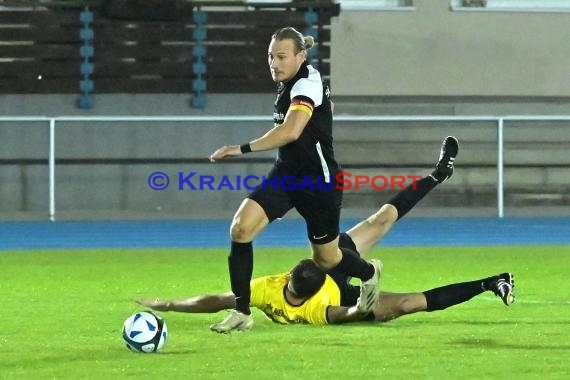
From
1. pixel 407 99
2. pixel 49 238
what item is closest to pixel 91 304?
pixel 49 238

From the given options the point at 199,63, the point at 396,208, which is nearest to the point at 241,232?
the point at 396,208

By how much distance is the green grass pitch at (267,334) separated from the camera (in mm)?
6906

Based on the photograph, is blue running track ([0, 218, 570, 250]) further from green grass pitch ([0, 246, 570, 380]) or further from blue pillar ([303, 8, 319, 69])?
blue pillar ([303, 8, 319, 69])

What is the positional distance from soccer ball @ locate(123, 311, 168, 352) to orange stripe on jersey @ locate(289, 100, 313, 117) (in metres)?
1.56

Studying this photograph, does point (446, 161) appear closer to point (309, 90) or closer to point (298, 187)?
point (298, 187)

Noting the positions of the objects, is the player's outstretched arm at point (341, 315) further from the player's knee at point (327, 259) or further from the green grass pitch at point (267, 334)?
the player's knee at point (327, 259)

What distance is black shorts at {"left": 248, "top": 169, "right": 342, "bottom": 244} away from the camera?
8508 millimetres

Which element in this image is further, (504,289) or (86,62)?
(86,62)

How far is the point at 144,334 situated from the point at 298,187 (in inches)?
60.0

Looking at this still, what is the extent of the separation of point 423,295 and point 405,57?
13549 millimetres

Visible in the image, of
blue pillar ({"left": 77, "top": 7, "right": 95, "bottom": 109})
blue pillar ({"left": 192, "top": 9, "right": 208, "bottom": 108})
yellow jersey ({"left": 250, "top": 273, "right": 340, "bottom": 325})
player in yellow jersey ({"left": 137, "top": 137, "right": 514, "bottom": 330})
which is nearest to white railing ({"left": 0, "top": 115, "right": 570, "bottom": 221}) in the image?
blue pillar ({"left": 77, "top": 7, "right": 95, "bottom": 109})

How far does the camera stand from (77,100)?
20812mm

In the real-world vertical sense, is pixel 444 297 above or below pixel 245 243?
below

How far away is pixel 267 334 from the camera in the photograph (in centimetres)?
833
